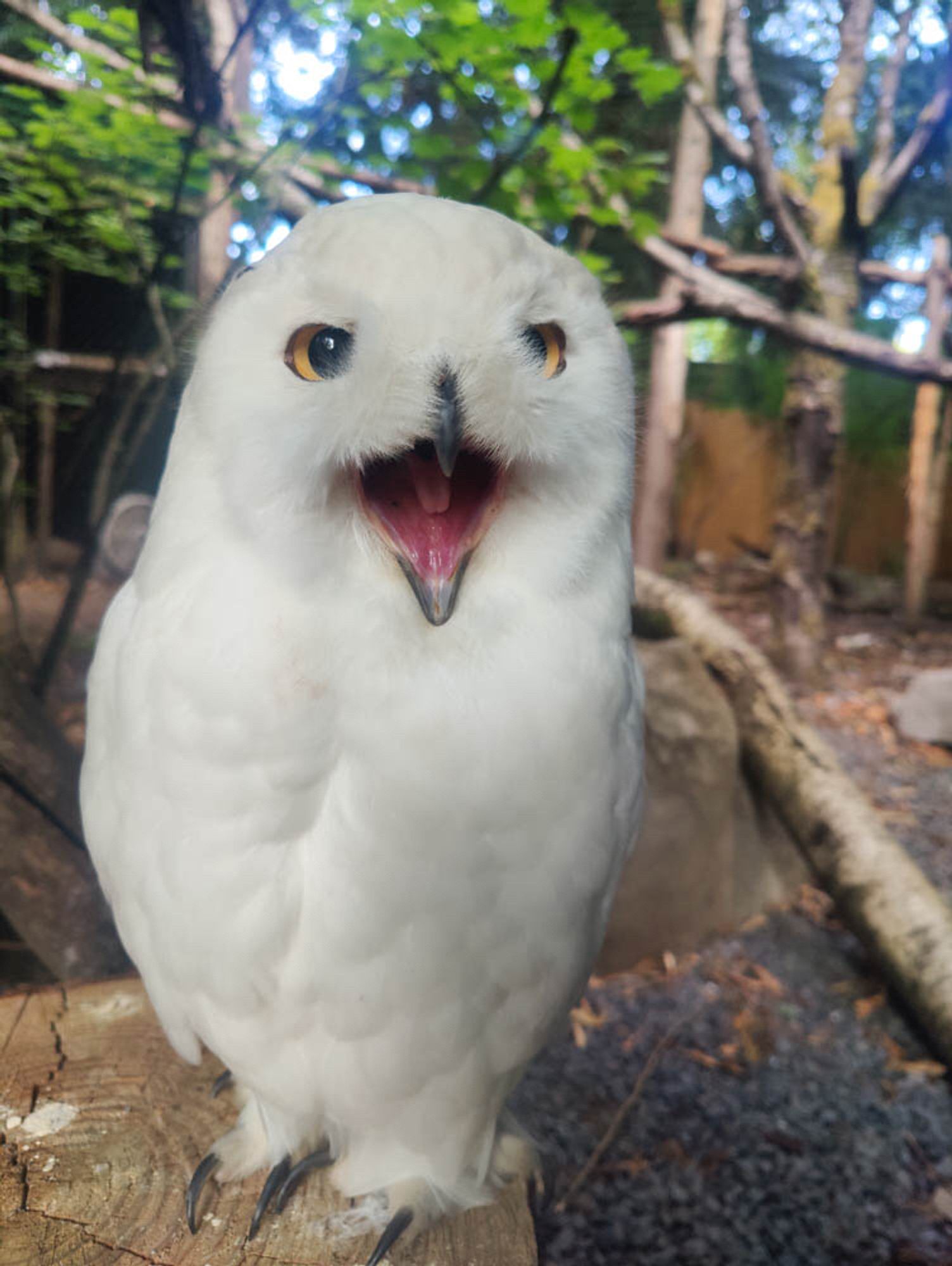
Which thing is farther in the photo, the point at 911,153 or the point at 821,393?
the point at 821,393

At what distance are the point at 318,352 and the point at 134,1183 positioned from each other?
705 millimetres

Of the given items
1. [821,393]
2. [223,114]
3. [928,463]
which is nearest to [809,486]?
[821,393]

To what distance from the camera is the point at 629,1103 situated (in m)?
1.39

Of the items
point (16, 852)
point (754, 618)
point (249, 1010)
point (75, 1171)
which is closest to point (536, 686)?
point (249, 1010)

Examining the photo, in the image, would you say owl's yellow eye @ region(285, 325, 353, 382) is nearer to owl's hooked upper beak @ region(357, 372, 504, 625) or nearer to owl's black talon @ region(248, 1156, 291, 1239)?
owl's hooked upper beak @ region(357, 372, 504, 625)

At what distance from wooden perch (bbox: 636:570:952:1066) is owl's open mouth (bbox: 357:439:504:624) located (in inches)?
46.9

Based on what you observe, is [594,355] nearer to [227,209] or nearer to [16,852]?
[227,209]

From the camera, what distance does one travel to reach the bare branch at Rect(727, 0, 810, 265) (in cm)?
148

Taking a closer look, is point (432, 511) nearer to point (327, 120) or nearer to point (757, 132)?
point (327, 120)

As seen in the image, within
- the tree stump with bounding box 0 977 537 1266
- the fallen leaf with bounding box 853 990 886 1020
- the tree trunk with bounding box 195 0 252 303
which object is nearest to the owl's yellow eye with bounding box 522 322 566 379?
the tree trunk with bounding box 195 0 252 303

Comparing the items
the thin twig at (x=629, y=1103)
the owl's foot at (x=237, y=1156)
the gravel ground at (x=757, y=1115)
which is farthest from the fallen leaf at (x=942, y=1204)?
the owl's foot at (x=237, y=1156)

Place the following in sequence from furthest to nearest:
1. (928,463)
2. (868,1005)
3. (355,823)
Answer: (928,463)
(868,1005)
(355,823)

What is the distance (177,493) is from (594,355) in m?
0.33

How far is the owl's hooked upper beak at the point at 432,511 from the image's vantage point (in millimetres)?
555
